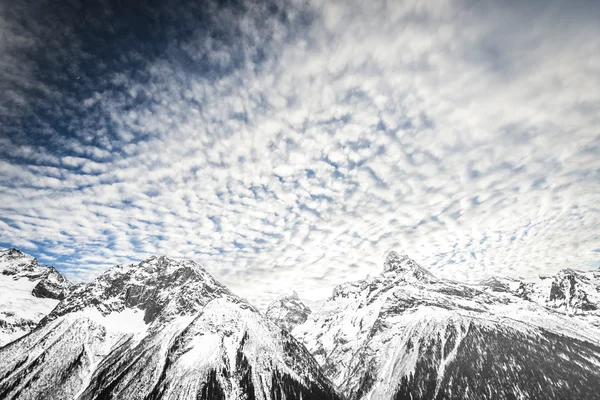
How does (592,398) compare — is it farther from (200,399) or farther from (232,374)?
(200,399)

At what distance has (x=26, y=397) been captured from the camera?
7869 inches

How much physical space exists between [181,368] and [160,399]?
76.1 feet

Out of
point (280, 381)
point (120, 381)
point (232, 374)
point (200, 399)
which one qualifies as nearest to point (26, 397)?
point (120, 381)

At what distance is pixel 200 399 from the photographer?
6969 inches

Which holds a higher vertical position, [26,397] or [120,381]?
[120,381]

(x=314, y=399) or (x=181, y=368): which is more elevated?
(x=181, y=368)

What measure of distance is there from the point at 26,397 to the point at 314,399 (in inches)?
8114

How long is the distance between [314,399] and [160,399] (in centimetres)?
10208

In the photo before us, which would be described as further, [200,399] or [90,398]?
[90,398]

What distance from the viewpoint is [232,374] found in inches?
7785

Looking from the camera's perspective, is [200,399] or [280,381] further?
[280,381]

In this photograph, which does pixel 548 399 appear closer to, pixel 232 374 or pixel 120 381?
pixel 232 374

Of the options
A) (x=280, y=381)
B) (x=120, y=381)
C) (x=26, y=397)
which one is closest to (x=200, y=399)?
(x=280, y=381)

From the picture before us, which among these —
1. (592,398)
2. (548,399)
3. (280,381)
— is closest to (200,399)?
(280,381)
